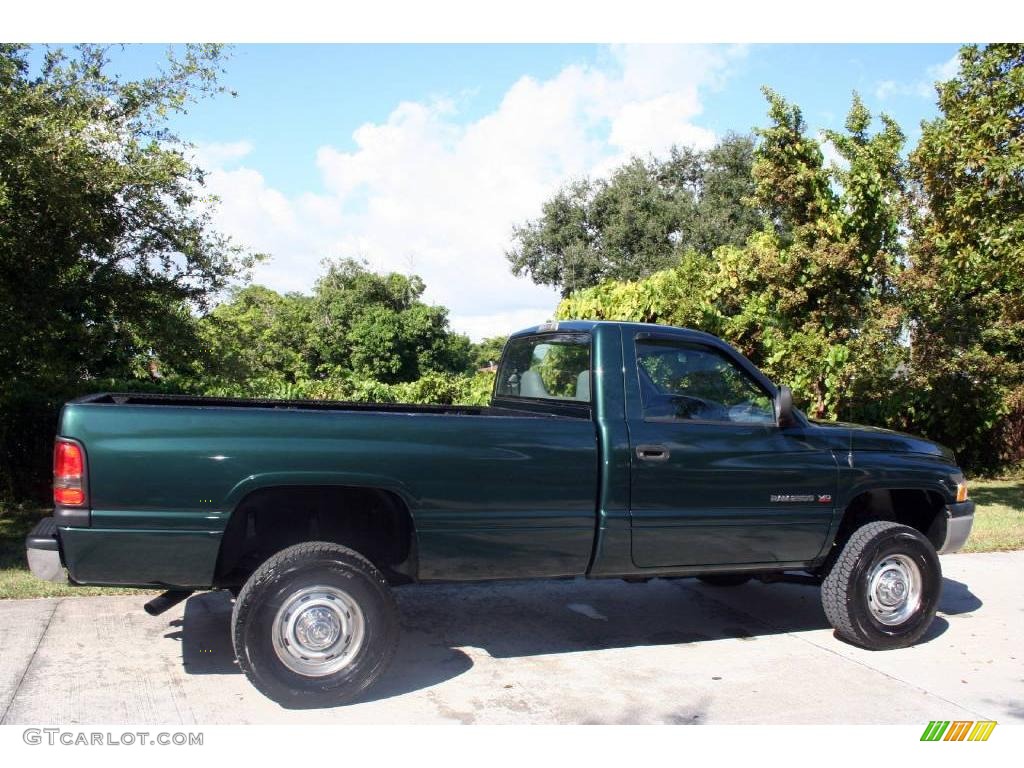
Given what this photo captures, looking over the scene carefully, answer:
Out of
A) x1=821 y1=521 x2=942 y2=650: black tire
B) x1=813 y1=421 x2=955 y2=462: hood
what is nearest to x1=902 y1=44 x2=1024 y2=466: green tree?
x1=813 y1=421 x2=955 y2=462: hood

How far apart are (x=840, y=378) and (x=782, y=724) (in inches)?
245

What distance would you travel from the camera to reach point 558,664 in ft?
17.3

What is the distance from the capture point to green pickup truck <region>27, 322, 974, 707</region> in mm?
4242

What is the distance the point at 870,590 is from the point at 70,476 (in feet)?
15.3

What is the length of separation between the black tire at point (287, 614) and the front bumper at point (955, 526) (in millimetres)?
3794

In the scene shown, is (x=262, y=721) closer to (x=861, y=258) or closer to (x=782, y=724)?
(x=782, y=724)

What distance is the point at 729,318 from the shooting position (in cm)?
1055

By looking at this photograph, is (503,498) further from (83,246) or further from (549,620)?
(83,246)

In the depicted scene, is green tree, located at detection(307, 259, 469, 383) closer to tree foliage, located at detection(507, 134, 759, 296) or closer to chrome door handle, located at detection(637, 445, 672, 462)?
tree foliage, located at detection(507, 134, 759, 296)

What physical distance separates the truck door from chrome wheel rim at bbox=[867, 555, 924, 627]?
Result: 0.44 metres

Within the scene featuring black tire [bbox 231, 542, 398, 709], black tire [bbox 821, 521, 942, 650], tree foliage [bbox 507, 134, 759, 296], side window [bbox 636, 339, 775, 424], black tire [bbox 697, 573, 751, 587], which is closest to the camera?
black tire [bbox 231, 542, 398, 709]

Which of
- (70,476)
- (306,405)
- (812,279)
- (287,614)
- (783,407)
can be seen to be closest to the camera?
(70,476)

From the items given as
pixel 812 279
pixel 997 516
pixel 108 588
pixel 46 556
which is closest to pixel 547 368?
pixel 46 556

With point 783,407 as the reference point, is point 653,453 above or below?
below
